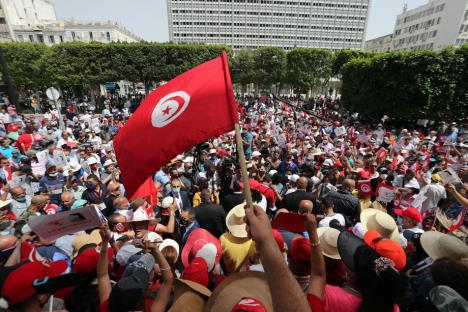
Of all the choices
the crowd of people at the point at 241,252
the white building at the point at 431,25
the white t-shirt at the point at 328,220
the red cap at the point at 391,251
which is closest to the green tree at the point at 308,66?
the white building at the point at 431,25

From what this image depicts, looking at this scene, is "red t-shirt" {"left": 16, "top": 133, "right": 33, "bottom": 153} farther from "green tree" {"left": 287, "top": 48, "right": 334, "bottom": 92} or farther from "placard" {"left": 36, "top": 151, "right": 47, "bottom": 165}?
"green tree" {"left": 287, "top": 48, "right": 334, "bottom": 92}

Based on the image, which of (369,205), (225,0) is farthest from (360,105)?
(225,0)

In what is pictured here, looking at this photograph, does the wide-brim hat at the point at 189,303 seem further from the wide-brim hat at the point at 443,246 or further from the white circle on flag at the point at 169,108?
the wide-brim hat at the point at 443,246

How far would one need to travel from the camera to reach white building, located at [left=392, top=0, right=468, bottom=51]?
56.1 meters

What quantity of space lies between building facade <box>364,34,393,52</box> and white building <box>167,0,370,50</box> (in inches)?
356

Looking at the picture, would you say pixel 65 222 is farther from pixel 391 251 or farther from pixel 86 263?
pixel 391 251

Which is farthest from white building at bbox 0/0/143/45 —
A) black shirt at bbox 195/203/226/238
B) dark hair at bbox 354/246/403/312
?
dark hair at bbox 354/246/403/312

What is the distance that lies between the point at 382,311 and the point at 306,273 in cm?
65

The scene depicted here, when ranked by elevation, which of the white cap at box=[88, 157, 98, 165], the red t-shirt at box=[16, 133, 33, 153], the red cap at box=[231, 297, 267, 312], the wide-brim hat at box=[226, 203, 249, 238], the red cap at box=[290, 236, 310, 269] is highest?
the red cap at box=[231, 297, 267, 312]

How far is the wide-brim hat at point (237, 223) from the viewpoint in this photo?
3038 mm

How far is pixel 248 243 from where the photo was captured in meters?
2.98

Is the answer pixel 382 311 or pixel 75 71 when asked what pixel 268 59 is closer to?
pixel 75 71

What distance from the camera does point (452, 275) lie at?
1805 mm

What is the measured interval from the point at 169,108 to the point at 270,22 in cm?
8940
